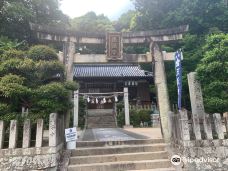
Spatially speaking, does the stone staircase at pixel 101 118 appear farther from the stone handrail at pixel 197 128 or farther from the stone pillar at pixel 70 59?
the stone handrail at pixel 197 128

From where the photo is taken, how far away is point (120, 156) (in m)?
7.06

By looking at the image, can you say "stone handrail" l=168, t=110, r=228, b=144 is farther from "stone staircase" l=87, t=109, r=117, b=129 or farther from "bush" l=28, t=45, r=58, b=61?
"stone staircase" l=87, t=109, r=117, b=129

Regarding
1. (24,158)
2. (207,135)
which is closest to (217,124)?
(207,135)

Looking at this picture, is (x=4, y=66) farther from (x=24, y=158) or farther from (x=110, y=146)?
(x=110, y=146)

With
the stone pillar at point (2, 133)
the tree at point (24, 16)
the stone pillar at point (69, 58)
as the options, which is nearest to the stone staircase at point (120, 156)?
the stone pillar at point (69, 58)

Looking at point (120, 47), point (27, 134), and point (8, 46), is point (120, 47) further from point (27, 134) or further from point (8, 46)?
point (8, 46)

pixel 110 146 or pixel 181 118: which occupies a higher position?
pixel 181 118

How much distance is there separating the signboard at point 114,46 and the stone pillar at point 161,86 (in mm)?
1403

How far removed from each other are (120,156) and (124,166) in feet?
1.54

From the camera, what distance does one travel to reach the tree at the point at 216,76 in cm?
898

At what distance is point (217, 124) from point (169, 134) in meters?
1.83

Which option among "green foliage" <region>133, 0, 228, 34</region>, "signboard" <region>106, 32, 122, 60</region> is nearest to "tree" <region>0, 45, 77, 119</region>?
"signboard" <region>106, 32, 122, 60</region>

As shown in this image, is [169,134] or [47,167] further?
[169,134]

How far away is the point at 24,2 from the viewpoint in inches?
685
